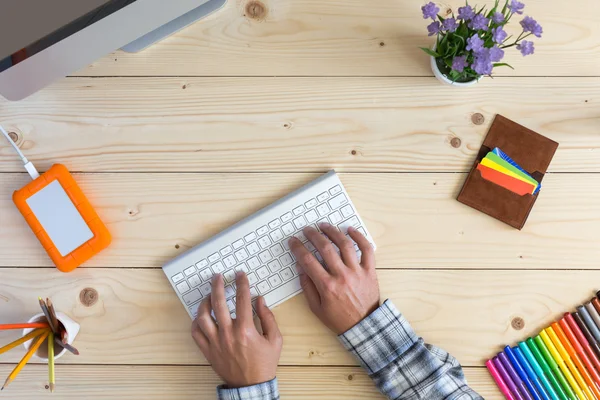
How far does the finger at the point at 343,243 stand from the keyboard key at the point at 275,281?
0.10 metres

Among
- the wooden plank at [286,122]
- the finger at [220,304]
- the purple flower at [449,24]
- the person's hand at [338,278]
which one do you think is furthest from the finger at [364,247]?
the purple flower at [449,24]

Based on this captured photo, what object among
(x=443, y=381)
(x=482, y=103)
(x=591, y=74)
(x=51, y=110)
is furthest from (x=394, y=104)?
(x=51, y=110)

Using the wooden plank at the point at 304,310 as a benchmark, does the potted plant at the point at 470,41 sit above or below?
above

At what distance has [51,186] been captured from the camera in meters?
0.76

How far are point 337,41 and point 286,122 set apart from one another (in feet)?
0.51

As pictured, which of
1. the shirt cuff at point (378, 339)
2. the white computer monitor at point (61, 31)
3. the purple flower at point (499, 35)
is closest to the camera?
the white computer monitor at point (61, 31)

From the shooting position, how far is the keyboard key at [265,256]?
78 cm

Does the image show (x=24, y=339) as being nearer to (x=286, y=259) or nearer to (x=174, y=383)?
(x=174, y=383)

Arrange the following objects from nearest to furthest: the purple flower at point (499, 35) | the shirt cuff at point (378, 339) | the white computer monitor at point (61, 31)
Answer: the white computer monitor at point (61, 31), the purple flower at point (499, 35), the shirt cuff at point (378, 339)

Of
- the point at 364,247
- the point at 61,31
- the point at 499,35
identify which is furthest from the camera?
the point at 364,247

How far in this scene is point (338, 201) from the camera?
782mm

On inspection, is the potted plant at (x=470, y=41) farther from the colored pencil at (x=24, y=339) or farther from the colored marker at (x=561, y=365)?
the colored pencil at (x=24, y=339)

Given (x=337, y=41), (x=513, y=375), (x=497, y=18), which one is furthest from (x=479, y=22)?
(x=513, y=375)

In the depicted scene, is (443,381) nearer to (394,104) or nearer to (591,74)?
(394,104)
